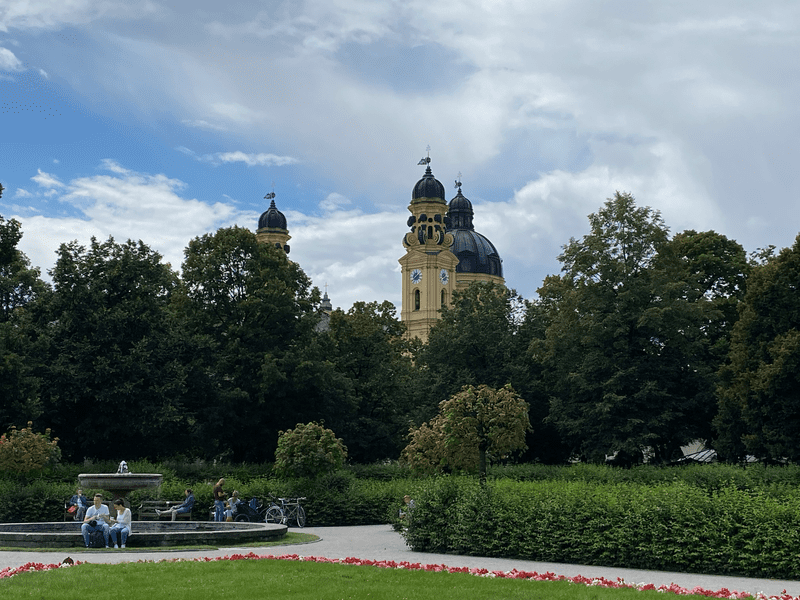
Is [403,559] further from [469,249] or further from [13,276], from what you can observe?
[469,249]

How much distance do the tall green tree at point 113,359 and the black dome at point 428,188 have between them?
7792cm

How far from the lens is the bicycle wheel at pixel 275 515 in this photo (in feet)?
86.9

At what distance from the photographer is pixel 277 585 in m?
13.0

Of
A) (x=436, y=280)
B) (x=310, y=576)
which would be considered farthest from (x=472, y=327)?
(x=436, y=280)

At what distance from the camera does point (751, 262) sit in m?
48.5

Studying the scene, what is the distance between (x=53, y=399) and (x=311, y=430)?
15.0 m

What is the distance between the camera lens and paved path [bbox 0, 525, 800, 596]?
49.4ft

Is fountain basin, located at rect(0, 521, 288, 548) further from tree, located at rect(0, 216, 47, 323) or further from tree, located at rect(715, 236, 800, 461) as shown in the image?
tree, located at rect(715, 236, 800, 461)

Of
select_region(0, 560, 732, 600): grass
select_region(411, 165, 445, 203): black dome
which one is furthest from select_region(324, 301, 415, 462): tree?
select_region(411, 165, 445, 203): black dome

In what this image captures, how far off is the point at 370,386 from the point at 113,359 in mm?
16238

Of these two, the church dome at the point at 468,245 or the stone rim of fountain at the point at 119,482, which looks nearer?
the stone rim of fountain at the point at 119,482

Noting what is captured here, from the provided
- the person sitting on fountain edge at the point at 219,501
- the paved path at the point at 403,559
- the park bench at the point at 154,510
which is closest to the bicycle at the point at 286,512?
the person sitting on fountain edge at the point at 219,501

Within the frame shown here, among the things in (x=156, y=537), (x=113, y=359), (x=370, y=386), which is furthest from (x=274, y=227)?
(x=156, y=537)

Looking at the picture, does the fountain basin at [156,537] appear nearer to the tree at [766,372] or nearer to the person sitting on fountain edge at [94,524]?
the person sitting on fountain edge at [94,524]
